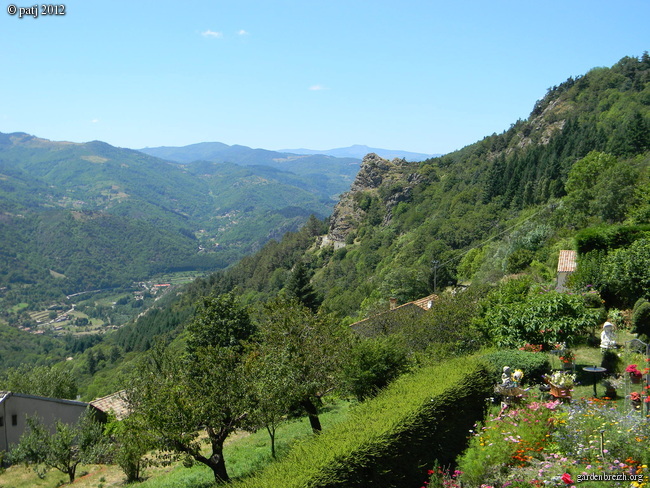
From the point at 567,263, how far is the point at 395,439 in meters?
21.4

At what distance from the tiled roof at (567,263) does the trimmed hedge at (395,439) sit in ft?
54.0

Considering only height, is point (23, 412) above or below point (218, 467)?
below

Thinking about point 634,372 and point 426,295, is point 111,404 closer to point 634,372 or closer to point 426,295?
point 426,295

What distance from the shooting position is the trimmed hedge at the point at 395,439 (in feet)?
25.9

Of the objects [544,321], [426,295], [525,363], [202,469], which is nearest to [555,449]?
[525,363]

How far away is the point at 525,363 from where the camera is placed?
13.0 metres

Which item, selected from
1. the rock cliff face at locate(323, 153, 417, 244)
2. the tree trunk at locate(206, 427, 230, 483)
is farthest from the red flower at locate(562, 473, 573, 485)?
the rock cliff face at locate(323, 153, 417, 244)

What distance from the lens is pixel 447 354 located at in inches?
723

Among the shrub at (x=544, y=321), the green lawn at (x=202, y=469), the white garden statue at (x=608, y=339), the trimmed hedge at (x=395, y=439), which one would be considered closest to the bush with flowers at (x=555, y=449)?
the trimmed hedge at (x=395, y=439)

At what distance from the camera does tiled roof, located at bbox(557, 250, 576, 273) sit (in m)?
25.8

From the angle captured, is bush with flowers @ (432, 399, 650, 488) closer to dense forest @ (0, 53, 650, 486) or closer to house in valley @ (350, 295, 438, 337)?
dense forest @ (0, 53, 650, 486)

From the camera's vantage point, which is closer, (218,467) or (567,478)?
(567,478)

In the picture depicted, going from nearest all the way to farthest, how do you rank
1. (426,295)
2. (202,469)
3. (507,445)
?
(507,445) → (202,469) → (426,295)

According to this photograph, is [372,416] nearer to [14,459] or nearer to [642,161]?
[14,459]
